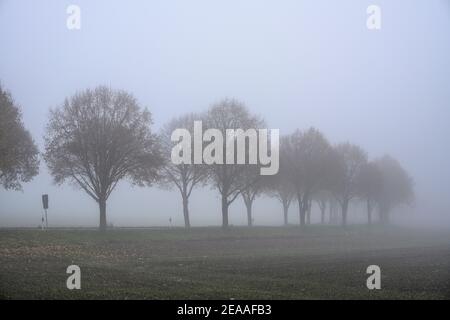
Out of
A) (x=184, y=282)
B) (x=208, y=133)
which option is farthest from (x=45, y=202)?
(x=184, y=282)

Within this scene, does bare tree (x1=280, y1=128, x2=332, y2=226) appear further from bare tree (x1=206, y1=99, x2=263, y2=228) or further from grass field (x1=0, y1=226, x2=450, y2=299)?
grass field (x1=0, y1=226, x2=450, y2=299)

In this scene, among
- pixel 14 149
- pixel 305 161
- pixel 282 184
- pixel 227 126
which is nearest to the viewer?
pixel 14 149

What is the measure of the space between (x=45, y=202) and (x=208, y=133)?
17.6 metres

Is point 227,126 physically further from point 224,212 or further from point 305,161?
point 305,161

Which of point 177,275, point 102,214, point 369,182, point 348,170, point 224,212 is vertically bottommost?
point 177,275

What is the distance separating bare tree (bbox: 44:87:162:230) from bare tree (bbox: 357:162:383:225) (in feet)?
142

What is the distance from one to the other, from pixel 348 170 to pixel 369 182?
470 cm

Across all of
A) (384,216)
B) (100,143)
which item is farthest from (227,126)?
(384,216)

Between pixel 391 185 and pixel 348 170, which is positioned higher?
pixel 348 170

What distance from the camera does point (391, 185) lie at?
312ft

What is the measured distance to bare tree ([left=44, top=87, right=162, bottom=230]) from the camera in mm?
47281

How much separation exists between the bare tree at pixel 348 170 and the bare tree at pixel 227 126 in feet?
82.8

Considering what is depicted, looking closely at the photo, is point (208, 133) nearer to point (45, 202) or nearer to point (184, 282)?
point (45, 202)

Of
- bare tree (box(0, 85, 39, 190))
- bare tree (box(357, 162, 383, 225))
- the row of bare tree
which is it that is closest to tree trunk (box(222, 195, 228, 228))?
the row of bare tree
